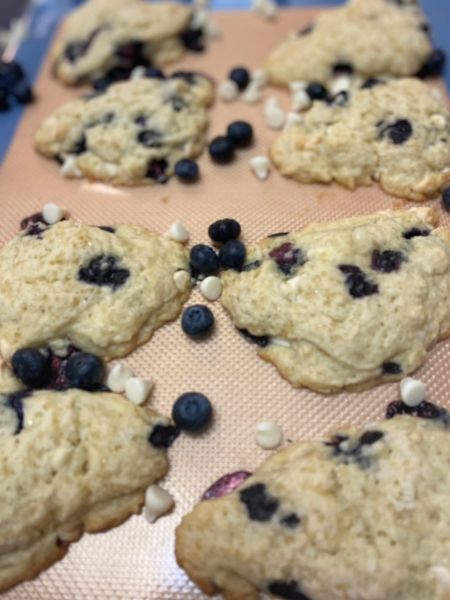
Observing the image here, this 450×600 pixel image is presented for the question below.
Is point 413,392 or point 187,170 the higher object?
point 187,170

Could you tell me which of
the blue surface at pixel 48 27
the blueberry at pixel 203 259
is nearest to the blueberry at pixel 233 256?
the blueberry at pixel 203 259

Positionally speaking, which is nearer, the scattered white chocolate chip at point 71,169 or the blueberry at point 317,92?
the scattered white chocolate chip at point 71,169

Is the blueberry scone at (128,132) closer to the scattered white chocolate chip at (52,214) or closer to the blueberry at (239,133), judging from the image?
the blueberry at (239,133)

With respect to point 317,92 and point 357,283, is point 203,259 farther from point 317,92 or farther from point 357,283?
point 317,92

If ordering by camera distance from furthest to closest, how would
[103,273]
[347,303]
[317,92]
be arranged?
[317,92] < [103,273] < [347,303]

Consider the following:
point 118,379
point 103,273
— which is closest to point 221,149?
point 103,273

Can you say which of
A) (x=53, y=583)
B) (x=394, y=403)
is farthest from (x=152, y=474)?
(x=394, y=403)

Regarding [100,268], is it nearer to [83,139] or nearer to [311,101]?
[83,139]

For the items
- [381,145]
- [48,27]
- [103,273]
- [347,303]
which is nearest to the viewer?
[347,303]
